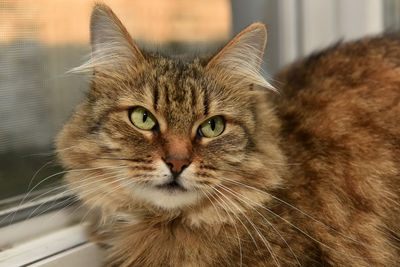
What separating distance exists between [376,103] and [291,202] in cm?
40

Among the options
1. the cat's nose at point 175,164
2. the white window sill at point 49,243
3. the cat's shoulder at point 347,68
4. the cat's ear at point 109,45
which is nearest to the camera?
the cat's nose at point 175,164

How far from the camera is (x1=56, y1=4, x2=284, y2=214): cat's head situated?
3.75 feet

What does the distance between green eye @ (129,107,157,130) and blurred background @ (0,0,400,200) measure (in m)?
0.30

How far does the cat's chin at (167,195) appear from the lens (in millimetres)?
1133

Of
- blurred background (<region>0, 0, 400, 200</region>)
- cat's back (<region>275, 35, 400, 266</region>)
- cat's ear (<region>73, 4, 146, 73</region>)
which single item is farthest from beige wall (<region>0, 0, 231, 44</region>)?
cat's back (<region>275, 35, 400, 266</region>)

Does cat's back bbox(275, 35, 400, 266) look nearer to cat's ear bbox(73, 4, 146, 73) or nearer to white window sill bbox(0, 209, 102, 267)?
cat's ear bbox(73, 4, 146, 73)

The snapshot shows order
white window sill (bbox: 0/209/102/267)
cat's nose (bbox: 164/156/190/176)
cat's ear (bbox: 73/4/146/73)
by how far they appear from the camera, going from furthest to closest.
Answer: white window sill (bbox: 0/209/102/267), cat's ear (bbox: 73/4/146/73), cat's nose (bbox: 164/156/190/176)

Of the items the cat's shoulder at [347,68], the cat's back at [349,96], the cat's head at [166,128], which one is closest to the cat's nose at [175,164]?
the cat's head at [166,128]

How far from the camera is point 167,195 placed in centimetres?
114

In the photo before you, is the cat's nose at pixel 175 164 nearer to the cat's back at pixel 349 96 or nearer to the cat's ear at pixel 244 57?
the cat's ear at pixel 244 57

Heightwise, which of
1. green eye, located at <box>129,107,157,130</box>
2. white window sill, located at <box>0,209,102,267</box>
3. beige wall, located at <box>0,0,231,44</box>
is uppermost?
beige wall, located at <box>0,0,231,44</box>

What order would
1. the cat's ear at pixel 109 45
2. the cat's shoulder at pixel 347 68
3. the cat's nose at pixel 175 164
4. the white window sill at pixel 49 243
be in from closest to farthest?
the cat's nose at pixel 175 164
the cat's ear at pixel 109 45
the white window sill at pixel 49 243
the cat's shoulder at pixel 347 68

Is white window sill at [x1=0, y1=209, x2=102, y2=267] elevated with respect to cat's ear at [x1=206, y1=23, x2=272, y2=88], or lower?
lower

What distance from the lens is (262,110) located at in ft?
4.53
